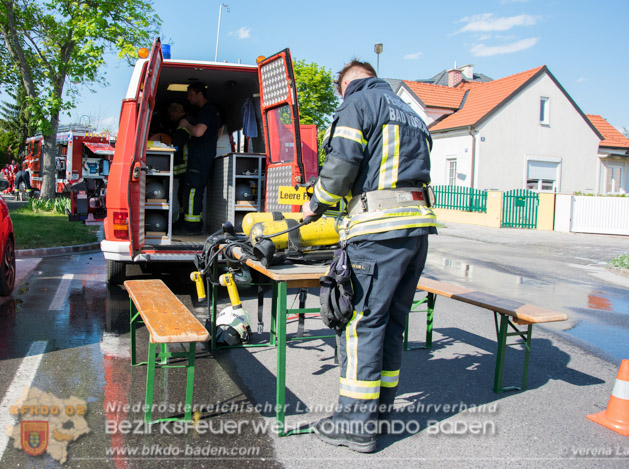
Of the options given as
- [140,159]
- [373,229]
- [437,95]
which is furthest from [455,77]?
[373,229]

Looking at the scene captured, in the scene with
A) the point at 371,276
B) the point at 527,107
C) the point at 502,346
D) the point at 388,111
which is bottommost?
the point at 502,346

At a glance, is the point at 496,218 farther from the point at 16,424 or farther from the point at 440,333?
the point at 16,424

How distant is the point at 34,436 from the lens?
3.22m

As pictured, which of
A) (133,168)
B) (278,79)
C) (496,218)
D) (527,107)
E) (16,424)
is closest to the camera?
(16,424)

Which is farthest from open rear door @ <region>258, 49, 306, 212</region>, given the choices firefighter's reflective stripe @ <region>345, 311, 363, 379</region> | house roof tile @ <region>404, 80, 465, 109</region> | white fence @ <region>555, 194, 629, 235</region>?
house roof tile @ <region>404, 80, 465, 109</region>

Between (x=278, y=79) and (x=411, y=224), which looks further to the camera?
(x=278, y=79)

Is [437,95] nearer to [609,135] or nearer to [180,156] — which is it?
[609,135]

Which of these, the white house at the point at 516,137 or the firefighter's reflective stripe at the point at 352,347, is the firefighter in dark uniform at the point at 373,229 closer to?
the firefighter's reflective stripe at the point at 352,347

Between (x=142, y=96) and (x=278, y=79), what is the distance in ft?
5.64

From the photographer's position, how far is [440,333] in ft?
19.0

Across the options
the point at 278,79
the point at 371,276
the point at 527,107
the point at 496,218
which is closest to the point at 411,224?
the point at 371,276

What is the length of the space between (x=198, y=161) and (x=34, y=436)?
17.8 ft

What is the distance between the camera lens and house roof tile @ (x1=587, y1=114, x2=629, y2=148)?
29.9 m

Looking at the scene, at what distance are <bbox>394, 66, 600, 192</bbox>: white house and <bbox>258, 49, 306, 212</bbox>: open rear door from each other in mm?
20129
